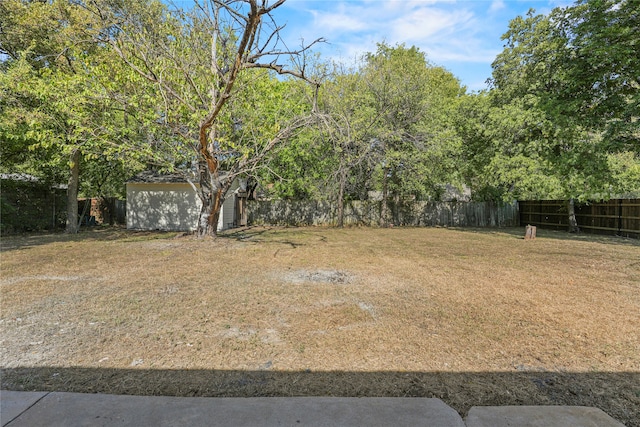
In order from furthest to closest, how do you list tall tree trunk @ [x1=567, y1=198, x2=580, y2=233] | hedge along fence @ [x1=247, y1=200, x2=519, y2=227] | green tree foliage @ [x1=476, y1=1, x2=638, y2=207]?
hedge along fence @ [x1=247, y1=200, x2=519, y2=227] → tall tree trunk @ [x1=567, y1=198, x2=580, y2=233] → green tree foliage @ [x1=476, y1=1, x2=638, y2=207]

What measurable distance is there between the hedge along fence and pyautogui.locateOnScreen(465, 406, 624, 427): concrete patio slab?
742 inches

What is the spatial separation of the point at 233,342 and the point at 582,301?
4692mm

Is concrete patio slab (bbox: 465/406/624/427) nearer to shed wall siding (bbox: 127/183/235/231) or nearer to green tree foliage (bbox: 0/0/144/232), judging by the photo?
green tree foliage (bbox: 0/0/144/232)

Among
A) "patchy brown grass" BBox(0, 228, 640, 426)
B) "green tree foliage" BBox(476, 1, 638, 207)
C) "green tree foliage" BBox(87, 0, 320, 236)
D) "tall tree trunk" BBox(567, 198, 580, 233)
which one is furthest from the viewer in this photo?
"tall tree trunk" BBox(567, 198, 580, 233)

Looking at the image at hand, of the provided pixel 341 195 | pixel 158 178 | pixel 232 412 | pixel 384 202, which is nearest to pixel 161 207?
pixel 158 178

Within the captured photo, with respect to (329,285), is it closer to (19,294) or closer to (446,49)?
(19,294)

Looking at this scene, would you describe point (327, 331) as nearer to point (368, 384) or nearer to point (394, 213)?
point (368, 384)

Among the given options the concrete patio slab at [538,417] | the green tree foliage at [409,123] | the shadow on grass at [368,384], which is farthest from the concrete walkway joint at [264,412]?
the green tree foliage at [409,123]

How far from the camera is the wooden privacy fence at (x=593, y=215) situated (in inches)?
528

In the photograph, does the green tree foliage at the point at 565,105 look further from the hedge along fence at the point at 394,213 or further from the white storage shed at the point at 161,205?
the white storage shed at the point at 161,205

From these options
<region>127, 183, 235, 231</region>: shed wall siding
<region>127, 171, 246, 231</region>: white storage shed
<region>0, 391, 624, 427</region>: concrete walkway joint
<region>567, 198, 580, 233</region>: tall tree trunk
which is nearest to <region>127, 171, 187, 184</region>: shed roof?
<region>127, 171, 246, 231</region>: white storage shed

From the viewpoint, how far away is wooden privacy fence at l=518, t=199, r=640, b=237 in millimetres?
13414

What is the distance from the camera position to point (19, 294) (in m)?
4.70

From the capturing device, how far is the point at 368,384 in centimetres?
238
